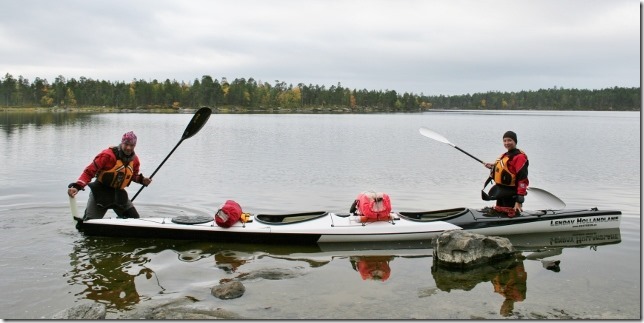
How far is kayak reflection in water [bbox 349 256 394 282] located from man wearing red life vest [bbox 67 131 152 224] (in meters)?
3.77

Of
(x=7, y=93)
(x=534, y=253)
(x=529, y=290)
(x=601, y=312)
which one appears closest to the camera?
(x=601, y=312)

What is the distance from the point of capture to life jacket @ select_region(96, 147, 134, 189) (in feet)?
26.8

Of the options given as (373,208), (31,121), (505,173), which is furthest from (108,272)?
(31,121)

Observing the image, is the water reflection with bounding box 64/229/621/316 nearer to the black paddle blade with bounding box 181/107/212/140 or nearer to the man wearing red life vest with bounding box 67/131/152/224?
the man wearing red life vest with bounding box 67/131/152/224

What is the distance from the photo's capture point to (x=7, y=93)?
116 metres

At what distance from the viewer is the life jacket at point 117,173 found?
8.16 m

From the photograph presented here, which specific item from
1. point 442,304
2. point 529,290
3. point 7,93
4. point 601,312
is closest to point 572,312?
point 601,312

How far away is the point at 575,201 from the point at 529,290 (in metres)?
7.57

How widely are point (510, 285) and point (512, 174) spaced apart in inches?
97.1

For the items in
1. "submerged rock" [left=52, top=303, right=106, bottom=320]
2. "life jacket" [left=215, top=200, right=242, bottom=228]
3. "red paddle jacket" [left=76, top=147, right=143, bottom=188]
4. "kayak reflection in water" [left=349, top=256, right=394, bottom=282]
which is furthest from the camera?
"life jacket" [left=215, top=200, right=242, bottom=228]

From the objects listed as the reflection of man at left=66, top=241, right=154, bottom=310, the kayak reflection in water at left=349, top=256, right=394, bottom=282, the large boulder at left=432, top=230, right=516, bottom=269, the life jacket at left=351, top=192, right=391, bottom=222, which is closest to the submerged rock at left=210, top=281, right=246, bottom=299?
the reflection of man at left=66, top=241, right=154, bottom=310

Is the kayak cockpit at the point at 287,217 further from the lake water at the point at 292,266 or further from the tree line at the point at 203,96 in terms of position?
the tree line at the point at 203,96

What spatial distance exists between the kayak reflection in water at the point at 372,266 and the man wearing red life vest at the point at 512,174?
2.43m

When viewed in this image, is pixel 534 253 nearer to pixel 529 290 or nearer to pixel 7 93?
pixel 529 290
